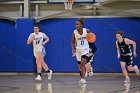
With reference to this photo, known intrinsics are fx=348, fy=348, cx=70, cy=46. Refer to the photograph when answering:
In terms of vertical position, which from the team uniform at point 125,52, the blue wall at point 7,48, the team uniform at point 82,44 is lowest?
the blue wall at point 7,48

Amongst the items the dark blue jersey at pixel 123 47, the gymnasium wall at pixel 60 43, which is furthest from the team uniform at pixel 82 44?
the gymnasium wall at pixel 60 43

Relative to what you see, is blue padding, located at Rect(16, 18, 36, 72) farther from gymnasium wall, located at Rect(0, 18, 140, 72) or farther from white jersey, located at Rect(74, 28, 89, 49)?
white jersey, located at Rect(74, 28, 89, 49)

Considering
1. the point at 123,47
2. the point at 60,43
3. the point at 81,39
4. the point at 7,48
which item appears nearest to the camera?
the point at 81,39

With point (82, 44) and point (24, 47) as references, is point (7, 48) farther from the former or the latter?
point (82, 44)

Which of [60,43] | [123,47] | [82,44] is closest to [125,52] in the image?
[123,47]

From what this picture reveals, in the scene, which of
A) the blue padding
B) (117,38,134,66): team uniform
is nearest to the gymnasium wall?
the blue padding

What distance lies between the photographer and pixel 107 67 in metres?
16.3

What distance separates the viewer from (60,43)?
16.7 meters

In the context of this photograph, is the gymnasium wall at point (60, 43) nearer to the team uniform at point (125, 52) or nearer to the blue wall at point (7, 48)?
the blue wall at point (7, 48)

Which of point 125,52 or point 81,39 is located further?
point 125,52

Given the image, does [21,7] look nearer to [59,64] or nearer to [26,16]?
[26,16]

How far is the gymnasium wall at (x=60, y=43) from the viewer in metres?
16.2

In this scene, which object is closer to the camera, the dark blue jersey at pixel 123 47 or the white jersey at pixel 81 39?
the white jersey at pixel 81 39

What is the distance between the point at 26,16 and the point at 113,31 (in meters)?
4.33
